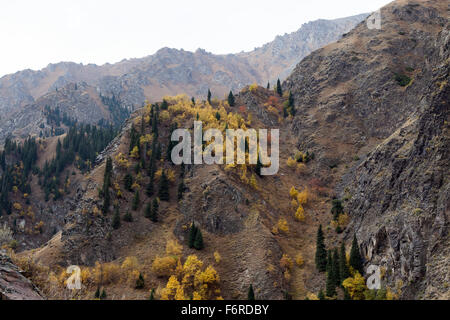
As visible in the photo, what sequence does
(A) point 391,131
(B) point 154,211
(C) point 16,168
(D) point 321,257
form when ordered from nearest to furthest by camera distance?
(D) point 321,257 < (B) point 154,211 < (A) point 391,131 < (C) point 16,168

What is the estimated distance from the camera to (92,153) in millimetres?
167500

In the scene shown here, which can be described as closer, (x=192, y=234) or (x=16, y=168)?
(x=192, y=234)

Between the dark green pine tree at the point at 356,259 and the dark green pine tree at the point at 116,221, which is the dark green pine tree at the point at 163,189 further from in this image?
the dark green pine tree at the point at 356,259

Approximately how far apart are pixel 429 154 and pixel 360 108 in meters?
50.8

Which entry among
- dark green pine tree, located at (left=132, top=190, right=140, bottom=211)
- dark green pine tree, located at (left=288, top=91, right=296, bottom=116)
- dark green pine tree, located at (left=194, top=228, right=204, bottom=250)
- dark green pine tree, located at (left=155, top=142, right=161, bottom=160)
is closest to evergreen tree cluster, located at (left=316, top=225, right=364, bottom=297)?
dark green pine tree, located at (left=194, top=228, right=204, bottom=250)

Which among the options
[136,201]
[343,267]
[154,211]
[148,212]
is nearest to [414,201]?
[343,267]

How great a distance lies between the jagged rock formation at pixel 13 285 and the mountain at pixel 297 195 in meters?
4.53

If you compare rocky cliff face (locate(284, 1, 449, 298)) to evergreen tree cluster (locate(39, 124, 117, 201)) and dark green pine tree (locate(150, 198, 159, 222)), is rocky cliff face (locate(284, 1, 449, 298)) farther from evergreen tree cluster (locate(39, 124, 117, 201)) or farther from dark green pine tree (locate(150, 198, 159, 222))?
evergreen tree cluster (locate(39, 124, 117, 201))

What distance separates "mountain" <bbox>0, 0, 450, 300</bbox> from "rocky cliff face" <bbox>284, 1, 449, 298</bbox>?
32 centimetres

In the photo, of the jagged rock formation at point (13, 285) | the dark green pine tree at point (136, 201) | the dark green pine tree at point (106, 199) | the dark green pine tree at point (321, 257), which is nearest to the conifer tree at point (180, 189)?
the dark green pine tree at point (136, 201)

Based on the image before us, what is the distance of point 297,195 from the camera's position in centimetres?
8506

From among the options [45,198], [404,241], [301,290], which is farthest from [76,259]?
[45,198]

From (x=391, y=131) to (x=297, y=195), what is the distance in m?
34.7

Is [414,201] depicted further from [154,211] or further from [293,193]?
[154,211]
